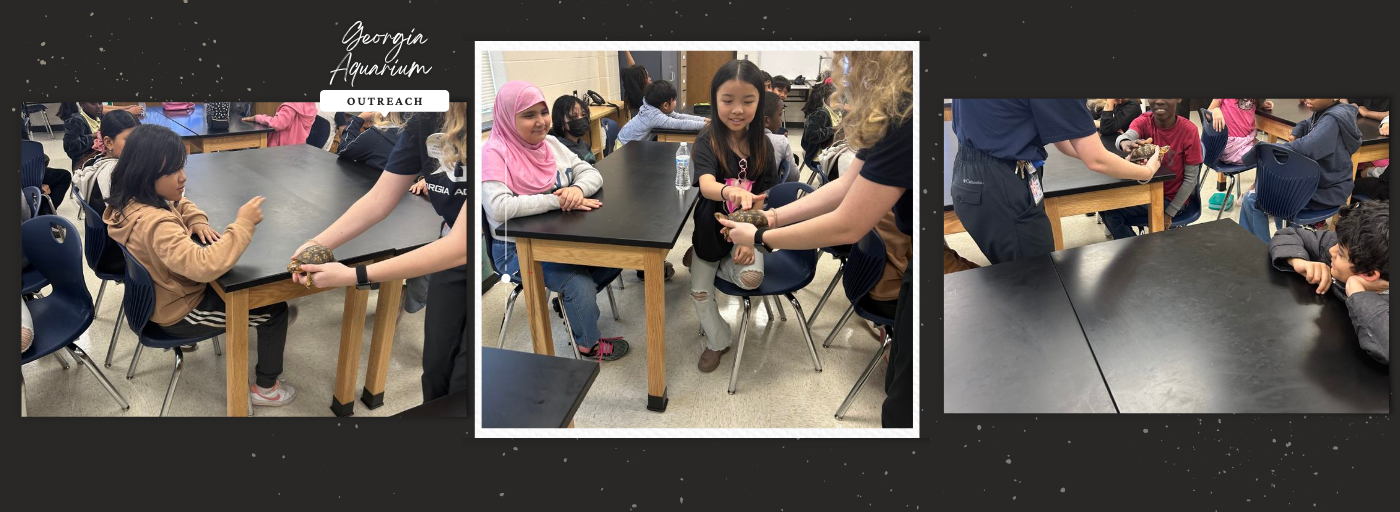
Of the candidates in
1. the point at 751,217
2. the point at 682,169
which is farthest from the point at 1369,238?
the point at 682,169

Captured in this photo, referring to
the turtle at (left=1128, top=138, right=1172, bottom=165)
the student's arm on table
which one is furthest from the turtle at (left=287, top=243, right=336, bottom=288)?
the turtle at (left=1128, top=138, right=1172, bottom=165)

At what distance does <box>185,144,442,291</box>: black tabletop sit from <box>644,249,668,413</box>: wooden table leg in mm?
535

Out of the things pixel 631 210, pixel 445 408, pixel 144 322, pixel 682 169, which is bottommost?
pixel 445 408

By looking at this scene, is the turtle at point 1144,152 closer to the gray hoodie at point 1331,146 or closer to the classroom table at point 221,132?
the gray hoodie at point 1331,146

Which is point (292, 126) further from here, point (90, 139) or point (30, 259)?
point (30, 259)

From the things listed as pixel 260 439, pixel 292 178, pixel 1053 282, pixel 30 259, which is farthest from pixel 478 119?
pixel 1053 282

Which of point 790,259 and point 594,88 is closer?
point 594,88

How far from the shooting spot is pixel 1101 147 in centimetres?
181

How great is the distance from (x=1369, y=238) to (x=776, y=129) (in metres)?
1.38

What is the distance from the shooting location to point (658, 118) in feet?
5.53

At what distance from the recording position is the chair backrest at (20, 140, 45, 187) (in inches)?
64.2

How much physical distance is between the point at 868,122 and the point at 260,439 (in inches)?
63.7

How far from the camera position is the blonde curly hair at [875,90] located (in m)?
1.55

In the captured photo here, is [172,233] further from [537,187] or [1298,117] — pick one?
[1298,117]
